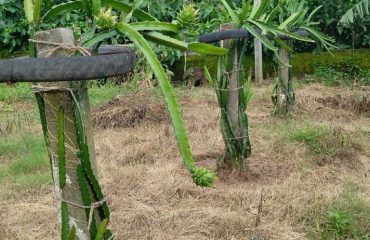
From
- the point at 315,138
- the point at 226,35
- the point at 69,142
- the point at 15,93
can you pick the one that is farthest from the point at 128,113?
the point at 69,142

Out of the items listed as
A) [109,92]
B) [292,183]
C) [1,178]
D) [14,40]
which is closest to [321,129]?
[292,183]

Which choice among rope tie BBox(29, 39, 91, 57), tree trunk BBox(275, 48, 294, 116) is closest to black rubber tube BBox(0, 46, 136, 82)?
rope tie BBox(29, 39, 91, 57)

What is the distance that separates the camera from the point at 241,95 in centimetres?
366

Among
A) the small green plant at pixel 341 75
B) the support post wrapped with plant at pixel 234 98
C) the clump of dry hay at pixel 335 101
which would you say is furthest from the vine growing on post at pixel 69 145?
the small green plant at pixel 341 75

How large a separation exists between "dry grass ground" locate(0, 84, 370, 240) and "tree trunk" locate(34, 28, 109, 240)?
1366 millimetres

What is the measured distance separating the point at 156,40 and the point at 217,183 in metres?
2.36

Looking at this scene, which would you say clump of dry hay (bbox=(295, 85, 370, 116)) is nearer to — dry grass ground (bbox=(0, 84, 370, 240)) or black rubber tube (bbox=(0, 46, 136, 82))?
dry grass ground (bbox=(0, 84, 370, 240))

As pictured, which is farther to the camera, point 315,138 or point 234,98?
point 315,138

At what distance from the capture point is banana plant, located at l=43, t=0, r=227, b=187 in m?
1.25

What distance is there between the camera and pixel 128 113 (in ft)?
17.8

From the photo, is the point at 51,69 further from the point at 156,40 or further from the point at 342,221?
the point at 342,221

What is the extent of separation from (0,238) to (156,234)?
846mm

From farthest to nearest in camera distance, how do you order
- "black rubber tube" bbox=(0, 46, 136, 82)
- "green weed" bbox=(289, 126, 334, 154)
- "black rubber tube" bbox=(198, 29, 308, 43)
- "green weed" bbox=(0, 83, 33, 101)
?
"green weed" bbox=(0, 83, 33, 101) → "green weed" bbox=(289, 126, 334, 154) → "black rubber tube" bbox=(198, 29, 308, 43) → "black rubber tube" bbox=(0, 46, 136, 82)

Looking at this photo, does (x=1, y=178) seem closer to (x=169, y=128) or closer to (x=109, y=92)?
(x=169, y=128)
